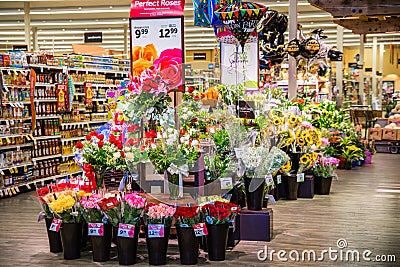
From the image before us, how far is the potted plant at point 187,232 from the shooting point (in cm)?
526

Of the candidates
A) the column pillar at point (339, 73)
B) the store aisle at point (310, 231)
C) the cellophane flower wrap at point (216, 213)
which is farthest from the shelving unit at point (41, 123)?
the column pillar at point (339, 73)

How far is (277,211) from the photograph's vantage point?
773cm

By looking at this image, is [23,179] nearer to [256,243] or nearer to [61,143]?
[61,143]

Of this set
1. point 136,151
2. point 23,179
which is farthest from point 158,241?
point 23,179

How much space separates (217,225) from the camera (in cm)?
537

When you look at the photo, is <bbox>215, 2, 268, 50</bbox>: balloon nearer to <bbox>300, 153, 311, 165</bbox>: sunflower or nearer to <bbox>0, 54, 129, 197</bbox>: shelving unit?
<bbox>300, 153, 311, 165</bbox>: sunflower

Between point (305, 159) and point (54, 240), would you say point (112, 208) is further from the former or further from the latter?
point (305, 159)

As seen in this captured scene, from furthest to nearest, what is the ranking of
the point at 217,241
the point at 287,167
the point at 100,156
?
the point at 287,167 → the point at 100,156 → the point at 217,241

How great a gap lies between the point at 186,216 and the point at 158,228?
0.84ft

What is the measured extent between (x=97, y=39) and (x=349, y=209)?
47.2ft

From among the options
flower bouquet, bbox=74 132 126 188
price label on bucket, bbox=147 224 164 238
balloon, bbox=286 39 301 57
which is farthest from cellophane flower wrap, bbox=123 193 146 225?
balloon, bbox=286 39 301 57

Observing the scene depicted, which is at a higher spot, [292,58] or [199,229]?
[292,58]

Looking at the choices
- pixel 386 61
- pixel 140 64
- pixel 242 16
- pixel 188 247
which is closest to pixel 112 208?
pixel 188 247

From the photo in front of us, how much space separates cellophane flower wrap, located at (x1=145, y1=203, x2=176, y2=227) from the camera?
5.22 metres
